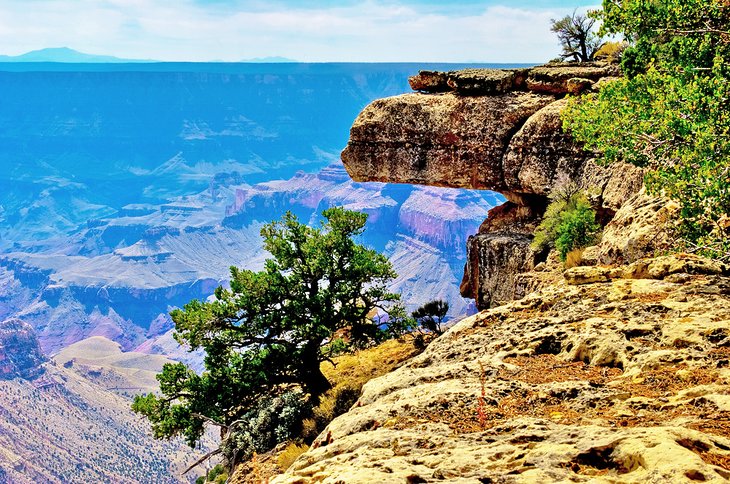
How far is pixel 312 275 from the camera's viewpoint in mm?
25641

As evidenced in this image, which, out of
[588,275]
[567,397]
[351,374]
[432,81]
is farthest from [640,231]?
[432,81]

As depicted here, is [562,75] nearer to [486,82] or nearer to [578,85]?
[578,85]

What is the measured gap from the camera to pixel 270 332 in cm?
2506

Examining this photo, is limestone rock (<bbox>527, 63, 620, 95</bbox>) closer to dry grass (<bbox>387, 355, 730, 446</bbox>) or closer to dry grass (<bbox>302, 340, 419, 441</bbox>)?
dry grass (<bbox>302, 340, 419, 441</bbox>)

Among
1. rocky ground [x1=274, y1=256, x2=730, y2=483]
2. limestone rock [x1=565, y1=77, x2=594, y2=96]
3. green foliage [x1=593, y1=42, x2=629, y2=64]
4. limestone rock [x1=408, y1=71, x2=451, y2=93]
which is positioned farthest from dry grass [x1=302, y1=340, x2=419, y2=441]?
green foliage [x1=593, y1=42, x2=629, y2=64]

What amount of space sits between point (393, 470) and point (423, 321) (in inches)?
918

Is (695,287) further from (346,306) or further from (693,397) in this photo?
(346,306)

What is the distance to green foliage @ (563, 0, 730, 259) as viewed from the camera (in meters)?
12.3

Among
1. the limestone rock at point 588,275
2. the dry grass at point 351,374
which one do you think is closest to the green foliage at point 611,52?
the dry grass at point 351,374

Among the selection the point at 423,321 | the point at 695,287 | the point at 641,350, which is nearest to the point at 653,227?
the point at 695,287

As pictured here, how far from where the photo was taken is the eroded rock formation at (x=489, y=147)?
28.2m

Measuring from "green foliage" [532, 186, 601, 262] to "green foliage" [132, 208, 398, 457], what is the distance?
6.95 metres

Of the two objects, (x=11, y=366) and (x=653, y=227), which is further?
(x=11, y=366)

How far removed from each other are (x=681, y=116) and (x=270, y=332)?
1695 centimetres
